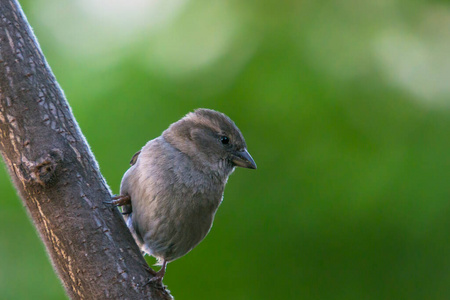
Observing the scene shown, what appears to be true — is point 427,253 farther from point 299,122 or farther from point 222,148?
point 222,148

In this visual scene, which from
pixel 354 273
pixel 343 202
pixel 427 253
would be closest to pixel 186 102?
pixel 343 202

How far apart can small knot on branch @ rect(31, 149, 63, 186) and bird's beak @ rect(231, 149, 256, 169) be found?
56.6 inches

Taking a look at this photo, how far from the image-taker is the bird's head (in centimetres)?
371

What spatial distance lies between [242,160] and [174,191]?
26.4 inches

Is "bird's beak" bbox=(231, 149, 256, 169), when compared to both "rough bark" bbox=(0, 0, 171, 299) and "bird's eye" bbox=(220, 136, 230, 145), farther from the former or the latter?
"rough bark" bbox=(0, 0, 171, 299)

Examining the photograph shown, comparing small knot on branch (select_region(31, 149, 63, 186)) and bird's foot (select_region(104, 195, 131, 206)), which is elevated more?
small knot on branch (select_region(31, 149, 63, 186))

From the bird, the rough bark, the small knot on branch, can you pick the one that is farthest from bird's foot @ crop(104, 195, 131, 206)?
the small knot on branch

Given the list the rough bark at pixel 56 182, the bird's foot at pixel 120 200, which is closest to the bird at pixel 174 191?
the bird's foot at pixel 120 200

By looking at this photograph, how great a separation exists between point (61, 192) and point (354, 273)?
284 cm

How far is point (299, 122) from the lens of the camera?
484 cm

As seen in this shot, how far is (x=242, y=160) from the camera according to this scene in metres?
3.87

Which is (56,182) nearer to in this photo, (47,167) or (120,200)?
(47,167)

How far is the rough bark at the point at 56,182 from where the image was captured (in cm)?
269

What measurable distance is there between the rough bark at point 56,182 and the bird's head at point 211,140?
38.8 inches
